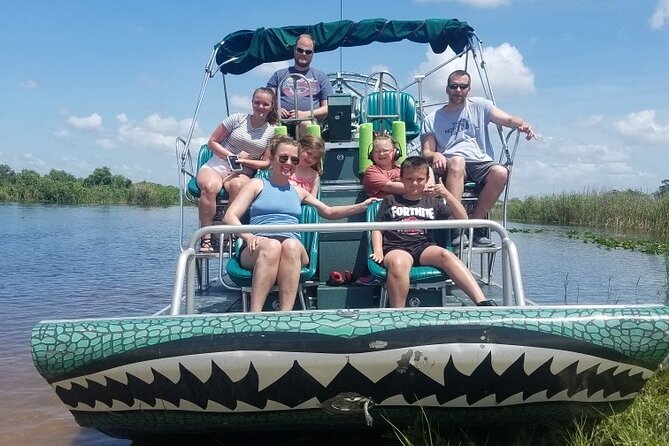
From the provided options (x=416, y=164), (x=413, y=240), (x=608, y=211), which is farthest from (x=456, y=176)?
(x=608, y=211)

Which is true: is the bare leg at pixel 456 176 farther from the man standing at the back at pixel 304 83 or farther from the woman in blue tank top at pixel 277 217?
the man standing at the back at pixel 304 83

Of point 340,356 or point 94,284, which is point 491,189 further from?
point 94,284

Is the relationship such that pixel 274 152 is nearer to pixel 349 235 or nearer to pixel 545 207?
pixel 349 235

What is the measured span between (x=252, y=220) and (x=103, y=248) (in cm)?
1597

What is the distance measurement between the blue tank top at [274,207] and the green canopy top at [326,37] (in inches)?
133

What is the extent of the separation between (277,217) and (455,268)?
1.33 meters

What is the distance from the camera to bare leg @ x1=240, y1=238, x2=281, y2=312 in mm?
4301

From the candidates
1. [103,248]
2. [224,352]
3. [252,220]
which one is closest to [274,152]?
[252,220]

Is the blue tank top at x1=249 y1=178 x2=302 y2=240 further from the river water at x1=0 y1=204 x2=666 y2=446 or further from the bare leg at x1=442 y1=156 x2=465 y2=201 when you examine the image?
the river water at x1=0 y1=204 x2=666 y2=446

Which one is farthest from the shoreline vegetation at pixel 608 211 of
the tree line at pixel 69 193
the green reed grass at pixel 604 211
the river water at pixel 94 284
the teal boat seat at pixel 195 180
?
the tree line at pixel 69 193

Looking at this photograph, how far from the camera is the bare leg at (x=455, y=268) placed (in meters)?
4.30

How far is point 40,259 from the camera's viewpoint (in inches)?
641

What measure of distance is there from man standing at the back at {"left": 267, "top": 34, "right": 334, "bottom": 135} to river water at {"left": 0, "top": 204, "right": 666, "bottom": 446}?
3680mm

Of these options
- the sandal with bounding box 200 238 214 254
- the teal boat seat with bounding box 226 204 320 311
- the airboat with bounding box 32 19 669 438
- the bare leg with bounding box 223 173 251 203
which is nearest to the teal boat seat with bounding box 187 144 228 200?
the bare leg with bounding box 223 173 251 203
